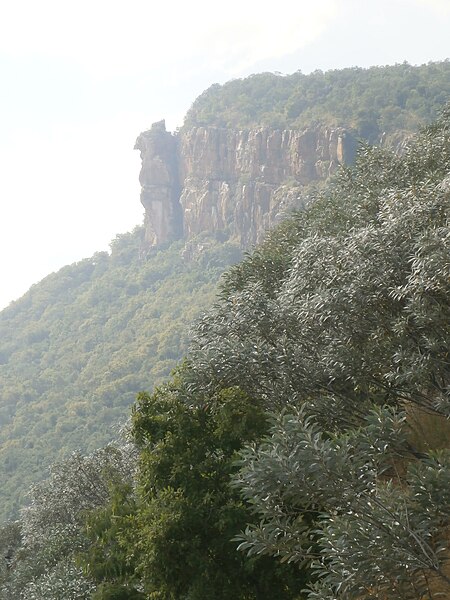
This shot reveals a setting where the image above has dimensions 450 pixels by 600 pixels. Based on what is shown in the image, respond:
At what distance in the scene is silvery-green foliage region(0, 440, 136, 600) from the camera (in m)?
25.7

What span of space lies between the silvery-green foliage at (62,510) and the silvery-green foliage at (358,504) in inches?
751

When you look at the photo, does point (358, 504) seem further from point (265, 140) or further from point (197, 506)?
point (265, 140)

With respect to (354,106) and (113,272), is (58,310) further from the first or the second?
(354,106)

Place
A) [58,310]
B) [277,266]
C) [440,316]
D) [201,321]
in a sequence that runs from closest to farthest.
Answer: [440,316], [201,321], [277,266], [58,310]

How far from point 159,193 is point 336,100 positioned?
4535 centimetres

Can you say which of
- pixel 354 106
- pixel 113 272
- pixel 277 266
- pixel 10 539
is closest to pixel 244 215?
pixel 354 106

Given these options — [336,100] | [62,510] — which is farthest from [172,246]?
[62,510]

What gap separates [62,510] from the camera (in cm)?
3234

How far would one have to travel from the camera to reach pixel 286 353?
37.1ft

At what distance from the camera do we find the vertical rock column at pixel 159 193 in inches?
5733

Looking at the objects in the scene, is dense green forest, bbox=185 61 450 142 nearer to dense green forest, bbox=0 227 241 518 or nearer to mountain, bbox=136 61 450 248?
mountain, bbox=136 61 450 248

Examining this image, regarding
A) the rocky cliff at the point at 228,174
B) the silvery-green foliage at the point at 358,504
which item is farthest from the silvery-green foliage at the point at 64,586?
the rocky cliff at the point at 228,174

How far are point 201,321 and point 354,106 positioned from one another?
104 metres

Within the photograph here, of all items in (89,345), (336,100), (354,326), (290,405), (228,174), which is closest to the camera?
(290,405)
